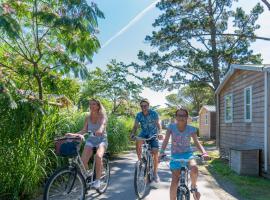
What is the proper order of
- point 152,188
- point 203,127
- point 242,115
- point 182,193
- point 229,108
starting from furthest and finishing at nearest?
point 203,127 < point 229,108 < point 242,115 < point 152,188 < point 182,193

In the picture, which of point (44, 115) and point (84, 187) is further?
point (44, 115)

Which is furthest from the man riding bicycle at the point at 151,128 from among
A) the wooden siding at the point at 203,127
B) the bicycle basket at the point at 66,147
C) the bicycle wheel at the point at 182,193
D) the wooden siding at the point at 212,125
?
the wooden siding at the point at 203,127

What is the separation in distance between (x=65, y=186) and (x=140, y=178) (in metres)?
1.77

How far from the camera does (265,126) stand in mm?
11984

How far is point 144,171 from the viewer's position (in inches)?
302

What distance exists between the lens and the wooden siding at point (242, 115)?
12720 mm

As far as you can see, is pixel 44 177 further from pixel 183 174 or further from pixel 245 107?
pixel 245 107

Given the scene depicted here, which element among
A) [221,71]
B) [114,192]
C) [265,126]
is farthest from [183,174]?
[221,71]

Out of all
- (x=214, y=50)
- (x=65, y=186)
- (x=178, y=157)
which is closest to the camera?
(x=178, y=157)

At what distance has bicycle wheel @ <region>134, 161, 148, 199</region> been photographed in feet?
23.6

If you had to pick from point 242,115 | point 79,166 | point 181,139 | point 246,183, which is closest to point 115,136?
point 242,115

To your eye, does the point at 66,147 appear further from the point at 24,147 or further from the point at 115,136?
the point at 115,136

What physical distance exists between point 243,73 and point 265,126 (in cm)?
363

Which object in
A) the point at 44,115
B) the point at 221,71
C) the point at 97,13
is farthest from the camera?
the point at 221,71
